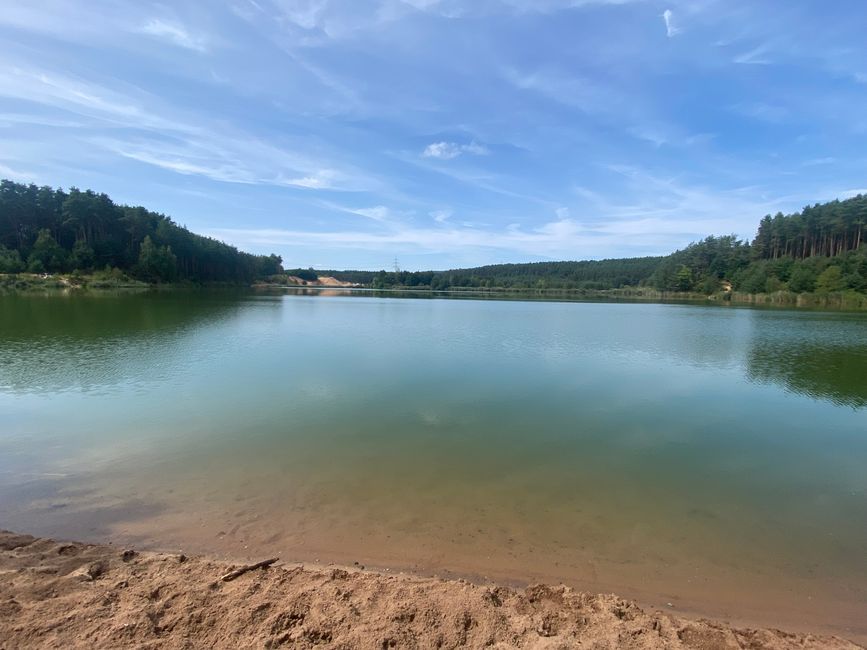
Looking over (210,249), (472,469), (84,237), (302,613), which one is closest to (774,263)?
(472,469)

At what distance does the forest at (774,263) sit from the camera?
67.1 m

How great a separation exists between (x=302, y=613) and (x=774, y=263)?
9769cm

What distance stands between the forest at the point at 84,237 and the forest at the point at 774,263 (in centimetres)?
9842

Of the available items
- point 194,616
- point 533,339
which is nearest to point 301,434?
point 194,616

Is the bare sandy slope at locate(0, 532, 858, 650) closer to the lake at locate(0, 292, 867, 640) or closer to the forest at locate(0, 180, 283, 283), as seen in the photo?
the lake at locate(0, 292, 867, 640)

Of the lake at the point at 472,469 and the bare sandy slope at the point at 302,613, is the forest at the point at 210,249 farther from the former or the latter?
the bare sandy slope at the point at 302,613

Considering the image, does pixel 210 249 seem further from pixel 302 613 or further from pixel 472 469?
pixel 302 613

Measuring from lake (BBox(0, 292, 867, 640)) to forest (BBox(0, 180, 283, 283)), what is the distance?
220ft

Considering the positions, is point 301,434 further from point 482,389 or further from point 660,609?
point 660,609

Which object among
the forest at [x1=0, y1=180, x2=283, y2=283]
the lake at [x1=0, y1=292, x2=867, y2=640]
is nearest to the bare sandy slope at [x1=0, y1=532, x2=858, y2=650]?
the lake at [x1=0, y1=292, x2=867, y2=640]

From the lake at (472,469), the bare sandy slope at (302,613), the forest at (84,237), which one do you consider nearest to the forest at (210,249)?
the forest at (84,237)

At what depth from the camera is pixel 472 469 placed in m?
6.72

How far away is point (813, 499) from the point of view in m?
6.12

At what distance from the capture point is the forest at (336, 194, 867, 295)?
6708 cm
